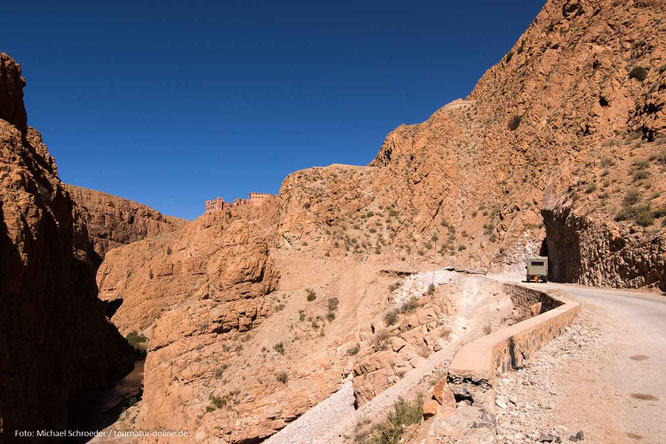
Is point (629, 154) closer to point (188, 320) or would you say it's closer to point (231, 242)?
point (231, 242)

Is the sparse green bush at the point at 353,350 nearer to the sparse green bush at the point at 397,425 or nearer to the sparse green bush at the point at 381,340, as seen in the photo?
the sparse green bush at the point at 381,340

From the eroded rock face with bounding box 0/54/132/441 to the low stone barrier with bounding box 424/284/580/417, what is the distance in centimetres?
1834

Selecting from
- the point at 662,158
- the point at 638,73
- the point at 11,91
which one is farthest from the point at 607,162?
the point at 11,91

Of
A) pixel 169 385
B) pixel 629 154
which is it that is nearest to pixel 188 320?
pixel 169 385

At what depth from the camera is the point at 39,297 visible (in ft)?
62.5

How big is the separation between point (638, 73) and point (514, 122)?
11.6 m

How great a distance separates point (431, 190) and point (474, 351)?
110ft

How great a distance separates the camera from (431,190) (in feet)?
127

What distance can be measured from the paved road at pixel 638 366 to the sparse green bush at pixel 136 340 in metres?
38.8

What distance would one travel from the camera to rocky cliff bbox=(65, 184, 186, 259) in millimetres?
78875

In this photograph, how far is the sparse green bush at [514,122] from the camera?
121 ft

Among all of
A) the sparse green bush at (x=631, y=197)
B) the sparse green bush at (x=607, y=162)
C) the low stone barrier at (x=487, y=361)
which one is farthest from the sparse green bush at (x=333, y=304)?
the sparse green bush at (x=607, y=162)

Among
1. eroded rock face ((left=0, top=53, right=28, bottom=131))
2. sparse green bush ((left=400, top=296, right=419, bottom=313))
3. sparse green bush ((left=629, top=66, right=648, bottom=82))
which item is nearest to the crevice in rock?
eroded rock face ((left=0, top=53, right=28, bottom=131))

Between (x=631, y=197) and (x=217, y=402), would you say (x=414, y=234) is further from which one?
(x=217, y=402)
